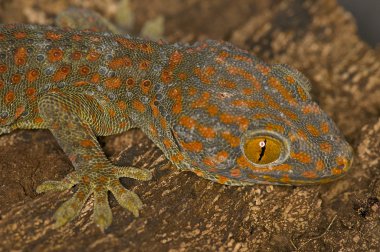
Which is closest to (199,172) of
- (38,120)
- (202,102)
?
(202,102)

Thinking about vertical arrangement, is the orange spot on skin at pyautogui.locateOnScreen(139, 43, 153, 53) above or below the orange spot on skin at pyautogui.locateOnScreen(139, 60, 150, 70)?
above

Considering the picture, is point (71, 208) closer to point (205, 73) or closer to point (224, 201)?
point (224, 201)

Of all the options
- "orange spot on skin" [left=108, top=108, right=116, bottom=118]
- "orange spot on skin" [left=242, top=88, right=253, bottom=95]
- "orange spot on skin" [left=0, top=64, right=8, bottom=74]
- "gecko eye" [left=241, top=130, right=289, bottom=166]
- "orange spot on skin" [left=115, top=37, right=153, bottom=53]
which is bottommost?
"gecko eye" [left=241, top=130, right=289, bottom=166]

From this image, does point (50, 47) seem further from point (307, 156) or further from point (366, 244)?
point (366, 244)

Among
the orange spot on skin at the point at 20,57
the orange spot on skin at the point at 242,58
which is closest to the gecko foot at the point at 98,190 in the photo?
the orange spot on skin at the point at 20,57

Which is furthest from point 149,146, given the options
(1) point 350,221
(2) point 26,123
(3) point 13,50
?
(1) point 350,221

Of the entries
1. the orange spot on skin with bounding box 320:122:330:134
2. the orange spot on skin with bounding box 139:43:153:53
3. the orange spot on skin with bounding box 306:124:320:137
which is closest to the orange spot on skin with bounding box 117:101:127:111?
the orange spot on skin with bounding box 139:43:153:53

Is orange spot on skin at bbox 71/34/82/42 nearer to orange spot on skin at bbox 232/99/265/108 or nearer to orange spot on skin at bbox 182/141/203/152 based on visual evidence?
orange spot on skin at bbox 182/141/203/152
